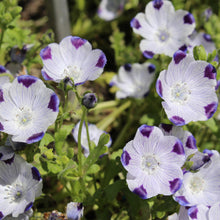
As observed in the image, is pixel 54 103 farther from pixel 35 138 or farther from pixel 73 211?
pixel 73 211

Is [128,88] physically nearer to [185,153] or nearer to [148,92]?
[148,92]

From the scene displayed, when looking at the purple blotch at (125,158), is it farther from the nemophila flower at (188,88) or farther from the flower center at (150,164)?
the nemophila flower at (188,88)

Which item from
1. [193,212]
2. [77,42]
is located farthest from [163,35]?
[193,212]

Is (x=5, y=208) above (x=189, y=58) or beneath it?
beneath

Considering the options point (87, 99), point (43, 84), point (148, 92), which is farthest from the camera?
point (148, 92)

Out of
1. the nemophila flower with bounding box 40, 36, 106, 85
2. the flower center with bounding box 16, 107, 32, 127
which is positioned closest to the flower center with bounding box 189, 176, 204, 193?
the nemophila flower with bounding box 40, 36, 106, 85

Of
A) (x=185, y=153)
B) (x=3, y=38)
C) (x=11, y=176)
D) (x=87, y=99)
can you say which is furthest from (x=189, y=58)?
(x=3, y=38)

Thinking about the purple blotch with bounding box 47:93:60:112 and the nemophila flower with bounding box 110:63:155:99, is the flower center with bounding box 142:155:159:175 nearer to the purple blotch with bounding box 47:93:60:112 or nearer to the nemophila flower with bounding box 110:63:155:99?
the purple blotch with bounding box 47:93:60:112
